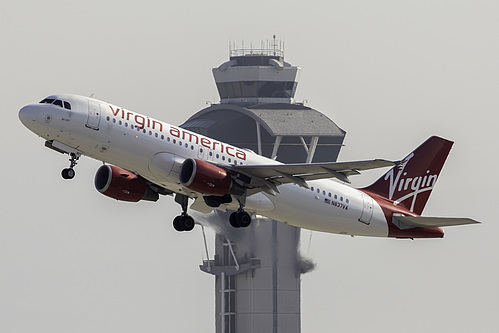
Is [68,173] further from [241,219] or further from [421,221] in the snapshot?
[421,221]

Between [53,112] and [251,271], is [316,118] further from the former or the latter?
[53,112]

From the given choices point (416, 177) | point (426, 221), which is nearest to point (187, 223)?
point (426, 221)

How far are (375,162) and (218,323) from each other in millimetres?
82952

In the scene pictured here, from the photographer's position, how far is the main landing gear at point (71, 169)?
8369 cm

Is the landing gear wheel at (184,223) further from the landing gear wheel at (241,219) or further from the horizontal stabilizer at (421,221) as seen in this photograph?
the horizontal stabilizer at (421,221)

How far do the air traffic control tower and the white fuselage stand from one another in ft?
209

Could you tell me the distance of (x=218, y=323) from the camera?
535ft

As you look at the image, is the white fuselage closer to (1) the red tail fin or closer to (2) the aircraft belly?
(2) the aircraft belly

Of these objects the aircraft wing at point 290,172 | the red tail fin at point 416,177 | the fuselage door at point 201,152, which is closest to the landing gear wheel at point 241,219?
the aircraft wing at point 290,172

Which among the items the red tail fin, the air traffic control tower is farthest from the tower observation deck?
the red tail fin

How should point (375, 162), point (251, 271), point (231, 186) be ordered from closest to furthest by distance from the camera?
1. point (375, 162)
2. point (231, 186)
3. point (251, 271)

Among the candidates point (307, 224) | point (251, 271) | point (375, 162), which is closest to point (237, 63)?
point (251, 271)

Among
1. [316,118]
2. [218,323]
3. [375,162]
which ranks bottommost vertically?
[375,162]

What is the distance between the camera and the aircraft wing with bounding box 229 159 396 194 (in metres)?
85.3
